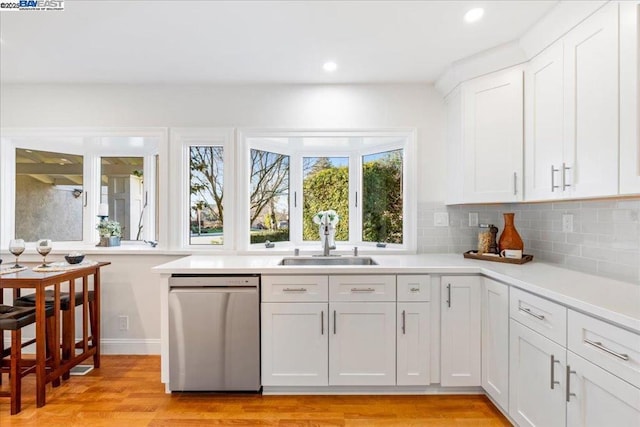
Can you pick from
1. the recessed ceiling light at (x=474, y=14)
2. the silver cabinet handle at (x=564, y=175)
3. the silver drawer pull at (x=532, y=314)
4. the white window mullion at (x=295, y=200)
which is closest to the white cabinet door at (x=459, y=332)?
the silver drawer pull at (x=532, y=314)

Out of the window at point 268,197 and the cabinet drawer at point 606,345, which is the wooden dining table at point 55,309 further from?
the cabinet drawer at point 606,345

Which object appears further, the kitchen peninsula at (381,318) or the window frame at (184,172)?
the window frame at (184,172)

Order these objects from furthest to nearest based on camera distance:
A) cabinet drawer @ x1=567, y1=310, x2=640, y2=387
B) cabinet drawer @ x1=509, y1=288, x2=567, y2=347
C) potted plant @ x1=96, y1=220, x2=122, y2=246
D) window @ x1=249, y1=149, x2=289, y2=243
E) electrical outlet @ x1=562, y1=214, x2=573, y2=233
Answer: window @ x1=249, y1=149, x2=289, y2=243, potted plant @ x1=96, y1=220, x2=122, y2=246, electrical outlet @ x1=562, y1=214, x2=573, y2=233, cabinet drawer @ x1=509, y1=288, x2=567, y2=347, cabinet drawer @ x1=567, y1=310, x2=640, y2=387

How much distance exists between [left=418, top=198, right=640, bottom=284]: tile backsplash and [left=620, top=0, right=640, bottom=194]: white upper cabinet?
45 centimetres

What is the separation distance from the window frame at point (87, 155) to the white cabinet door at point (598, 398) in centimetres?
294

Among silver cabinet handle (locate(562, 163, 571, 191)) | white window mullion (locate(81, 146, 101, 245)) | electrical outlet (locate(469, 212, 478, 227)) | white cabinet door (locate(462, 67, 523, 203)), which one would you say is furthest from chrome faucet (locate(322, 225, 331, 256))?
white window mullion (locate(81, 146, 101, 245))

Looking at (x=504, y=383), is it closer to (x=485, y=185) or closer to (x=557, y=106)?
(x=485, y=185)

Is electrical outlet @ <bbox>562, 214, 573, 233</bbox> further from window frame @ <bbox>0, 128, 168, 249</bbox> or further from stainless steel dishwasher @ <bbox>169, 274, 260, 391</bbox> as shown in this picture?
window frame @ <bbox>0, 128, 168, 249</bbox>

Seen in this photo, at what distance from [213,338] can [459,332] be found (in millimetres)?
1633

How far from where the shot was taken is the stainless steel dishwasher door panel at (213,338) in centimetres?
216

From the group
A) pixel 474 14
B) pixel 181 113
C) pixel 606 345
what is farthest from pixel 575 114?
pixel 181 113

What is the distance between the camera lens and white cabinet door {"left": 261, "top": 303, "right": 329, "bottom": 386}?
218cm

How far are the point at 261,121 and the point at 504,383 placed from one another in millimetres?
2581

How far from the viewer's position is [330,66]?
2.51 metres
